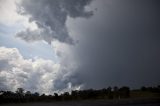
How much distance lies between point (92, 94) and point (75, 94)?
746 cm

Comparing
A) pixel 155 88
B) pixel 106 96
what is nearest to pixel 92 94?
pixel 106 96

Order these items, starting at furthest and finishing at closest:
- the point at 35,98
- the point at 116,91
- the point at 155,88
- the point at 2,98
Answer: the point at 155,88 < the point at 116,91 < the point at 35,98 < the point at 2,98

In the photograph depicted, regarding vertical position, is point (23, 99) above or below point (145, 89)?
below

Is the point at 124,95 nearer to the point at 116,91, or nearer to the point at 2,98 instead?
the point at 116,91

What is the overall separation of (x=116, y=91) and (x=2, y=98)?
50.9m

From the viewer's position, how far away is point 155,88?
6791 inches

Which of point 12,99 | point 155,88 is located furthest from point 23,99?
point 155,88

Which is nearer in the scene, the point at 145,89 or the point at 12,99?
the point at 12,99

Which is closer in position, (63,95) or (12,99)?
(12,99)

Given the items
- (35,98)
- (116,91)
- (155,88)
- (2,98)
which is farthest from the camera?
(155,88)

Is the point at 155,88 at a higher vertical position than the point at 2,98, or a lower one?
higher

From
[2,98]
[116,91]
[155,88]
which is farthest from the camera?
[155,88]

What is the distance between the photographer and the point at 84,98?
419ft

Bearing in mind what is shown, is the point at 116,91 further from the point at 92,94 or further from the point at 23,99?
the point at 23,99
